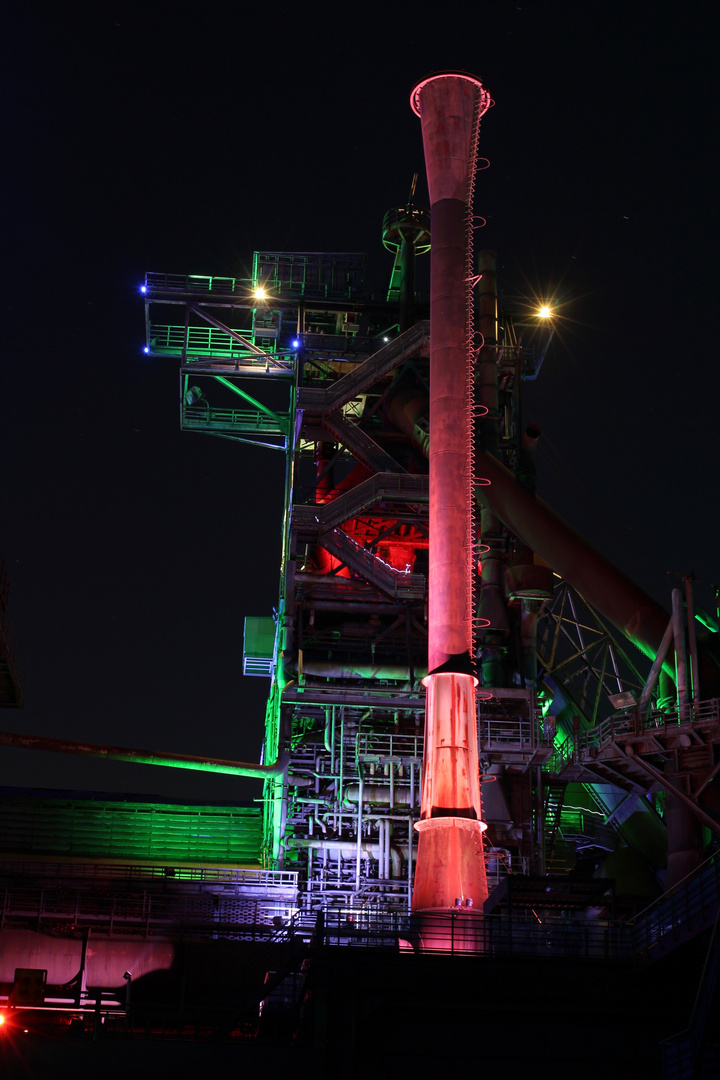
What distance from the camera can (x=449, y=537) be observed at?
1647 inches

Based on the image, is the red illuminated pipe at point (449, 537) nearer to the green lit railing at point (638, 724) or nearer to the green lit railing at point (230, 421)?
the green lit railing at point (638, 724)

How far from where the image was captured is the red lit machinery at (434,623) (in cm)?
4194

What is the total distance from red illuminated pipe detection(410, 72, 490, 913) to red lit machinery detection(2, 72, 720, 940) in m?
0.08

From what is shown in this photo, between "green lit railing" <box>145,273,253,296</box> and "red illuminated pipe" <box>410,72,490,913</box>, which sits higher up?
"green lit railing" <box>145,273,253,296</box>

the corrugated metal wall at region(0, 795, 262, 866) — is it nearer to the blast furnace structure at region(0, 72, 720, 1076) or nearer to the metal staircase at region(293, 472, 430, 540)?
the blast furnace structure at region(0, 72, 720, 1076)

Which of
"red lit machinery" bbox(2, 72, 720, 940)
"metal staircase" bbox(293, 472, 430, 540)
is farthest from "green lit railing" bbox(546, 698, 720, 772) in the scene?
"metal staircase" bbox(293, 472, 430, 540)

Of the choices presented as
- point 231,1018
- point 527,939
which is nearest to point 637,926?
point 527,939

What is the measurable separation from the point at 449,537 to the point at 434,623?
3105 millimetres

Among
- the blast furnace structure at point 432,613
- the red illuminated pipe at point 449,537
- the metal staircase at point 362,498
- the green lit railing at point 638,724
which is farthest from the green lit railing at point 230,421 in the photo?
the green lit railing at point 638,724

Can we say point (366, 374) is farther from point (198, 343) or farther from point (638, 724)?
point (638, 724)

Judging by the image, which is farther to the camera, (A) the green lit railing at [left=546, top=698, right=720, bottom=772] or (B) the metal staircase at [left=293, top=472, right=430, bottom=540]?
(B) the metal staircase at [left=293, top=472, right=430, bottom=540]

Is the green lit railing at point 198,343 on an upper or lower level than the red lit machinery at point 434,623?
upper

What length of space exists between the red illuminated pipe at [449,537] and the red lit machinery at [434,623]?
8 centimetres

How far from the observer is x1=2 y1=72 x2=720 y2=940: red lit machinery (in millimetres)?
41938
